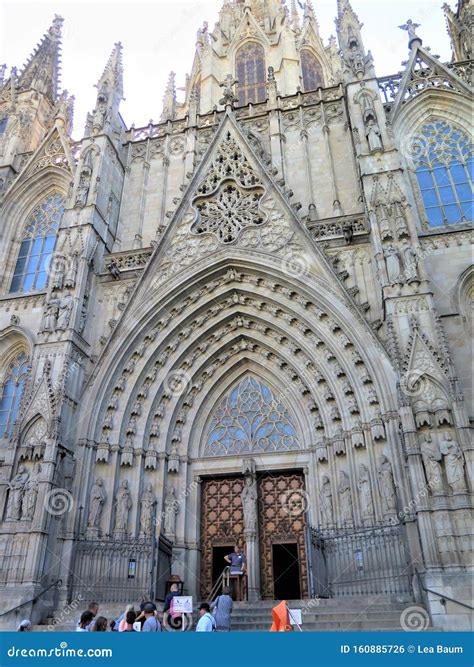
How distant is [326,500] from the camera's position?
12.5 m

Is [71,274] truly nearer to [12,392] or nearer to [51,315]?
[51,315]

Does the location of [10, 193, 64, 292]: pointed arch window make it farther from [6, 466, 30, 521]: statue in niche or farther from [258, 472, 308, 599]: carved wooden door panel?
[258, 472, 308, 599]: carved wooden door panel

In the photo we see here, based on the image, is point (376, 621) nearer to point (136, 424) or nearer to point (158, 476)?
point (158, 476)

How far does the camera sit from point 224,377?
615 inches

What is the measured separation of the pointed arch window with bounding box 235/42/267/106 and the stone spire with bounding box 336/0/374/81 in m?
4.59

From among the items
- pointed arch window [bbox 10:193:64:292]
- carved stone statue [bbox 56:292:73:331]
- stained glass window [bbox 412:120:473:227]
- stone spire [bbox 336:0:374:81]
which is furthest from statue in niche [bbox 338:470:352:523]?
stone spire [bbox 336:0:374:81]

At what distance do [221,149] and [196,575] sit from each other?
1334 centimetres

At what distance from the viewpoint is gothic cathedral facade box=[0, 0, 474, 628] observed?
11273 millimetres

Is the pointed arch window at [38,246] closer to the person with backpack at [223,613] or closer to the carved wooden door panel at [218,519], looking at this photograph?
the carved wooden door panel at [218,519]

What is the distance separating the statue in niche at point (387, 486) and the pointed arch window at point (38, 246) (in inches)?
487

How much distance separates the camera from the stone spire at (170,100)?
24.7 m

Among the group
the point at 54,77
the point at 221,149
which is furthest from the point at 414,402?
the point at 54,77

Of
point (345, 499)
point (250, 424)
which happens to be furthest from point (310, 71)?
point (345, 499)

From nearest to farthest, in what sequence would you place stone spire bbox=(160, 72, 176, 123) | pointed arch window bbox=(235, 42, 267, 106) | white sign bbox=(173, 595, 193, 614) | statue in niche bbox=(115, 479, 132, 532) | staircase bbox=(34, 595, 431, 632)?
white sign bbox=(173, 595, 193, 614) < staircase bbox=(34, 595, 431, 632) < statue in niche bbox=(115, 479, 132, 532) < pointed arch window bbox=(235, 42, 267, 106) < stone spire bbox=(160, 72, 176, 123)
